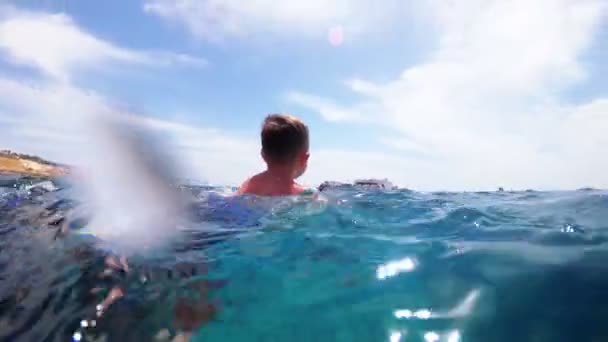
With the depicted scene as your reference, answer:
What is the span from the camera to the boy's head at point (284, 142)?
6094 millimetres

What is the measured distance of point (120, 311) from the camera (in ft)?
9.18

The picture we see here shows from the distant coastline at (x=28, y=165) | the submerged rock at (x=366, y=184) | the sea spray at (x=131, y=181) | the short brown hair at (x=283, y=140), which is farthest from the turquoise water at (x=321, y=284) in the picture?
the distant coastline at (x=28, y=165)

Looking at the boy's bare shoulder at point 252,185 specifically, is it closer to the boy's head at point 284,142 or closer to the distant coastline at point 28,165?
the boy's head at point 284,142

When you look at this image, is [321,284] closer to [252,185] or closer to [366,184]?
[252,185]

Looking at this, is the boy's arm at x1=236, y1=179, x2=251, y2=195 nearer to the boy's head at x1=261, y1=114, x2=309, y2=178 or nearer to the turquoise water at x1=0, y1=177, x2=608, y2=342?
the boy's head at x1=261, y1=114, x2=309, y2=178

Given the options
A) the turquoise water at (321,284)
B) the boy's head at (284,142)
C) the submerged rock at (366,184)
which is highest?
the boy's head at (284,142)

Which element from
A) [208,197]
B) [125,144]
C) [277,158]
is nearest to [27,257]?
[125,144]

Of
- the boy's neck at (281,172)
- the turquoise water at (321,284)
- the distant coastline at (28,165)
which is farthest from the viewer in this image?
the distant coastline at (28,165)

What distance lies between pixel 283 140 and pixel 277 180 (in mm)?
619

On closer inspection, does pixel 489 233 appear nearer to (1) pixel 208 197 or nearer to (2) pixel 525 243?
(2) pixel 525 243

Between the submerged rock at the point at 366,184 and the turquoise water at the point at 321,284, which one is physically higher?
the submerged rock at the point at 366,184

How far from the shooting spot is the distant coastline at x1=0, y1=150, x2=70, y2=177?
146 feet

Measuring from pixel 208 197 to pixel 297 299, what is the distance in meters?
3.82

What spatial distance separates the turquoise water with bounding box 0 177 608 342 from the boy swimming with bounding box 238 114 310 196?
1.42m
